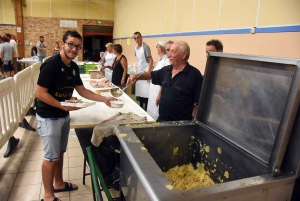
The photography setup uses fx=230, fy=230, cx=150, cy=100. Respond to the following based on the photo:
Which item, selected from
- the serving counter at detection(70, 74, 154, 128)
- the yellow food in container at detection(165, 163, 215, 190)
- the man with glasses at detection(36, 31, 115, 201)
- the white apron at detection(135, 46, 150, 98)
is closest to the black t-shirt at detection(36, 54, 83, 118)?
the man with glasses at detection(36, 31, 115, 201)

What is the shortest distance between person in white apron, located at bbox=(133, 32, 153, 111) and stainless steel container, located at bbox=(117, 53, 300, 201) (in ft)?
9.43

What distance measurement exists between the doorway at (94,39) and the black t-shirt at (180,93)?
413 inches

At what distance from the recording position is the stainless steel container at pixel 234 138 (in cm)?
86

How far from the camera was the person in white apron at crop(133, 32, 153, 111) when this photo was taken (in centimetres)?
436

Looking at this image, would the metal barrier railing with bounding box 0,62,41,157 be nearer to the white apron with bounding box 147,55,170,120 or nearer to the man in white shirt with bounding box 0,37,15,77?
the white apron with bounding box 147,55,170,120

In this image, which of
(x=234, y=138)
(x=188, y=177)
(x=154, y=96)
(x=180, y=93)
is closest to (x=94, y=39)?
(x=154, y=96)

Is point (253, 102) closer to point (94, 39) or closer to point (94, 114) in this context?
point (94, 114)

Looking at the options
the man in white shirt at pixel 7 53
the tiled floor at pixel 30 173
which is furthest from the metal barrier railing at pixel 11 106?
the man in white shirt at pixel 7 53

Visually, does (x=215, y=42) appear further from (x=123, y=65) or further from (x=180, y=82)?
(x=123, y=65)

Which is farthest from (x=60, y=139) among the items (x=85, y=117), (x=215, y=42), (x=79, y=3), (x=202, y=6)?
(x=79, y=3)

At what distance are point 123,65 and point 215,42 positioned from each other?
216 centimetres

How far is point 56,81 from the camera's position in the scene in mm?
1878

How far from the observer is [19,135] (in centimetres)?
372

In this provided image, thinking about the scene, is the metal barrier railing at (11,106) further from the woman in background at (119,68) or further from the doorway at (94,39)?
the doorway at (94,39)
